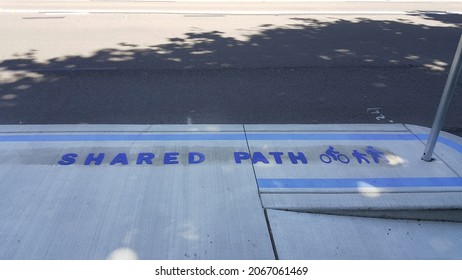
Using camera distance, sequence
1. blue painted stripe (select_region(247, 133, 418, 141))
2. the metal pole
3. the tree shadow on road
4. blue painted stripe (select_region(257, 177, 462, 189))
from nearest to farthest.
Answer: the metal pole < blue painted stripe (select_region(257, 177, 462, 189)) < blue painted stripe (select_region(247, 133, 418, 141)) < the tree shadow on road

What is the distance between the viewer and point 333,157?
4.77 m

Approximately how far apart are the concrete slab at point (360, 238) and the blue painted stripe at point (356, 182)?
1.44ft

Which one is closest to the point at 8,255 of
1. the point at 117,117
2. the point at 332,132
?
the point at 117,117

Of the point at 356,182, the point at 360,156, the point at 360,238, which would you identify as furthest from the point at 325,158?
the point at 360,238

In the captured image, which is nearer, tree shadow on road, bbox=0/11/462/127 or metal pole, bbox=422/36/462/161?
metal pole, bbox=422/36/462/161

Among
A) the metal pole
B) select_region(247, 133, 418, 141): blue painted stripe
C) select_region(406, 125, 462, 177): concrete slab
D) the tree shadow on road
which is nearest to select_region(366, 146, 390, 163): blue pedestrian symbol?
select_region(247, 133, 418, 141): blue painted stripe

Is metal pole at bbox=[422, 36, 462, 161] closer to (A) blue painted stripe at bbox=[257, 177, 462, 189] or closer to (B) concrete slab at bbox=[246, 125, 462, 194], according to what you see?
(B) concrete slab at bbox=[246, 125, 462, 194]

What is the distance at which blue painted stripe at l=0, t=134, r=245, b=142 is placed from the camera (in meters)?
5.10

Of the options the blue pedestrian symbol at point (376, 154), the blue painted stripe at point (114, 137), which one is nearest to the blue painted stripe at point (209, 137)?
the blue painted stripe at point (114, 137)

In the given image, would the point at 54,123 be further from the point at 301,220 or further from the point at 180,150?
the point at 301,220

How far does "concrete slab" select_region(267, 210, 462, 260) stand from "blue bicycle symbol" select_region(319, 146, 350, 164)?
98cm

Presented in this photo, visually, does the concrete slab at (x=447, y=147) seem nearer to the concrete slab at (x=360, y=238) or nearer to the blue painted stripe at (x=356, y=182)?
the blue painted stripe at (x=356, y=182)

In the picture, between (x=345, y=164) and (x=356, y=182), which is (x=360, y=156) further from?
(x=356, y=182)

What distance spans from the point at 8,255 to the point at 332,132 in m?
3.95
